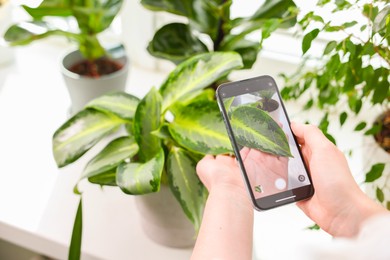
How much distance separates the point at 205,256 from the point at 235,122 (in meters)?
0.19

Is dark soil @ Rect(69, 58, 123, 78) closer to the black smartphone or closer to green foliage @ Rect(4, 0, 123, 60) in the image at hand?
green foliage @ Rect(4, 0, 123, 60)

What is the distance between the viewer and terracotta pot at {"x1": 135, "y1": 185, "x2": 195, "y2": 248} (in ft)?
2.45

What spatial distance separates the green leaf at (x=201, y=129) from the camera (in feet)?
2.24

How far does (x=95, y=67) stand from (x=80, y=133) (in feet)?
1.02

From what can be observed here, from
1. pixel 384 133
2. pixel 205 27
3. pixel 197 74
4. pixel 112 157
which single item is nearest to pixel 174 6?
pixel 205 27

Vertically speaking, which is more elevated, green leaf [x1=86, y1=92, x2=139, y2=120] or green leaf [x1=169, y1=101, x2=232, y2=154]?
green leaf [x1=169, y1=101, x2=232, y2=154]

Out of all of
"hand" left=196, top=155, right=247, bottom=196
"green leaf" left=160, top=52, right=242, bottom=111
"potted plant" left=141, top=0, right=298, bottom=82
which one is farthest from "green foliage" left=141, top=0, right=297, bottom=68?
"hand" left=196, top=155, right=247, bottom=196

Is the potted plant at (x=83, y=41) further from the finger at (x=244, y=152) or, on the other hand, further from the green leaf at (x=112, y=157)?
the finger at (x=244, y=152)

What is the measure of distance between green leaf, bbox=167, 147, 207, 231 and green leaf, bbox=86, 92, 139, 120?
0.09 meters

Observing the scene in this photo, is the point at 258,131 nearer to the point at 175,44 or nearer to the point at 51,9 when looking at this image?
the point at 175,44

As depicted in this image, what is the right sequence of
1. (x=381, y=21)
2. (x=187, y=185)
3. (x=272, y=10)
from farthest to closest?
(x=272, y=10) < (x=187, y=185) < (x=381, y=21)

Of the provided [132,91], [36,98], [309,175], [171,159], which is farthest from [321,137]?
[36,98]

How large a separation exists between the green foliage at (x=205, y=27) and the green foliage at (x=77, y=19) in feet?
0.40

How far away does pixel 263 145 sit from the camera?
67 centimetres
